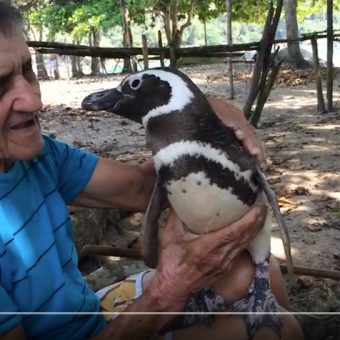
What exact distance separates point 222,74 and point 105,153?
699cm

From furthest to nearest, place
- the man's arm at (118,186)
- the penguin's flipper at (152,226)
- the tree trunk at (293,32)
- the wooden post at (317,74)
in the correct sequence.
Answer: the tree trunk at (293,32) < the wooden post at (317,74) < the man's arm at (118,186) < the penguin's flipper at (152,226)

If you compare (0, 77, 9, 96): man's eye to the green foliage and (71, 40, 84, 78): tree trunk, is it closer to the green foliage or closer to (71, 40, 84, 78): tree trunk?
the green foliage

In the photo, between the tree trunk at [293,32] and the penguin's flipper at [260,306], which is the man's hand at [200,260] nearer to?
the penguin's flipper at [260,306]

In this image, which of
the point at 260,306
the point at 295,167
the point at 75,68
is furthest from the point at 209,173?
the point at 75,68

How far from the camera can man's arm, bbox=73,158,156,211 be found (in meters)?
1.43

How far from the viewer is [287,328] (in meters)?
1.34

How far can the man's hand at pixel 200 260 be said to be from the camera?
3.92 ft

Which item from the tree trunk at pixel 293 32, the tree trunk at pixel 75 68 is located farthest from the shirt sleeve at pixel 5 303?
the tree trunk at pixel 75 68

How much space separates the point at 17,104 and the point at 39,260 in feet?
0.98

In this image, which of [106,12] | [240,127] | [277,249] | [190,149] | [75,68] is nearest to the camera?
[190,149]

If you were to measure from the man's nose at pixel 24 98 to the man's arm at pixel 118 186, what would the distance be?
0.35 metres

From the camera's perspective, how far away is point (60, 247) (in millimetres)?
1228

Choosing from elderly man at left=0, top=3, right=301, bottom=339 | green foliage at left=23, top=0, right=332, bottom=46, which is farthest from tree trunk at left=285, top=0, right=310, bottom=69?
elderly man at left=0, top=3, right=301, bottom=339

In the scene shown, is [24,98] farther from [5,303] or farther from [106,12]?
[106,12]
